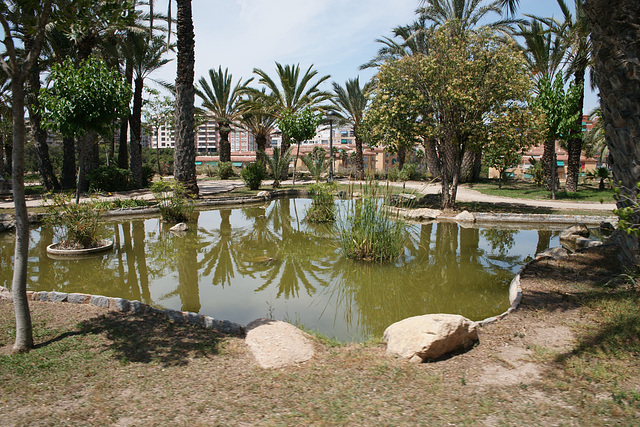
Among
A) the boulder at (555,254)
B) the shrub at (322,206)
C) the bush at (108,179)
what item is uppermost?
→ the bush at (108,179)

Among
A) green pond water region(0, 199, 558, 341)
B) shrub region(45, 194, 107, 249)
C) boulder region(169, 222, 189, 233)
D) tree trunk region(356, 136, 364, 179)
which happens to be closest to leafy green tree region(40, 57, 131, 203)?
boulder region(169, 222, 189, 233)

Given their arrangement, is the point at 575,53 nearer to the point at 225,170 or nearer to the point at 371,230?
the point at 371,230

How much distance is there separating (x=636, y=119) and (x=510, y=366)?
3362mm

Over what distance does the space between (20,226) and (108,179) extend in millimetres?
13255

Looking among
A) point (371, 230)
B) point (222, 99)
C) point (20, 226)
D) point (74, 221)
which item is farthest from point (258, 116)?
point (20, 226)

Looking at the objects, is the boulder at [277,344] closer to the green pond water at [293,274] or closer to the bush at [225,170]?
the green pond water at [293,274]

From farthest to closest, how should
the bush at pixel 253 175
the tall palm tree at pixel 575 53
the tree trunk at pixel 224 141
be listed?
the tree trunk at pixel 224 141, the bush at pixel 253 175, the tall palm tree at pixel 575 53

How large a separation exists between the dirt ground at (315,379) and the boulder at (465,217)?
6937mm

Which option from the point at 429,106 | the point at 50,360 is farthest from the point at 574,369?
the point at 429,106

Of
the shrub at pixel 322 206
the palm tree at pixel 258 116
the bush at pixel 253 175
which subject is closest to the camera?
the shrub at pixel 322 206

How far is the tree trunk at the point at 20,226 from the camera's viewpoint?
306cm

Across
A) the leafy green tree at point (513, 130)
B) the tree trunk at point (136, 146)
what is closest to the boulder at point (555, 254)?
the leafy green tree at point (513, 130)

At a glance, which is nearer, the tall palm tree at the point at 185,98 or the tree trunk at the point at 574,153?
the tall palm tree at the point at 185,98

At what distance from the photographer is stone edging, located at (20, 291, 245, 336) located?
3852 mm
